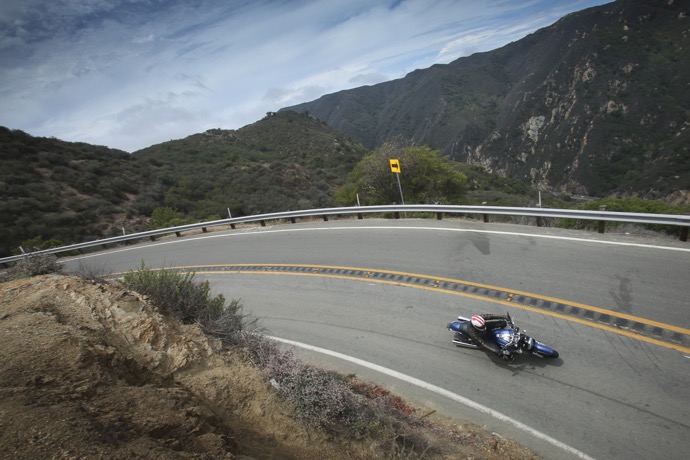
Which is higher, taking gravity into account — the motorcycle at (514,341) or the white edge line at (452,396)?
the motorcycle at (514,341)

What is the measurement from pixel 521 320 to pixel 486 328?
1.14 m

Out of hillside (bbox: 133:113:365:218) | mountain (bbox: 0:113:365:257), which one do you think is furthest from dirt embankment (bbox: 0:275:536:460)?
hillside (bbox: 133:113:365:218)

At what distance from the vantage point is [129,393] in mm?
3555

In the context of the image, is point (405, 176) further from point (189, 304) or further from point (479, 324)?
point (189, 304)

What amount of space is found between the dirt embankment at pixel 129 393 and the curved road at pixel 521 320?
3.16ft

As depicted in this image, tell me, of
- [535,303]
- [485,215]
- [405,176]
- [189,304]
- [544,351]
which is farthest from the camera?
[405,176]

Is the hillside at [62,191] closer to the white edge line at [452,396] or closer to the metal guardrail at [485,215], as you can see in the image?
the metal guardrail at [485,215]

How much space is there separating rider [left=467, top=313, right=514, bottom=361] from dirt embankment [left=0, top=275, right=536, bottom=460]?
1400mm

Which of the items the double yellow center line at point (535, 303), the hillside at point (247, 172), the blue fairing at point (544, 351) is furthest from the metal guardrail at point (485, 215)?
the hillside at point (247, 172)

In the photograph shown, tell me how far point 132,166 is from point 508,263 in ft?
139

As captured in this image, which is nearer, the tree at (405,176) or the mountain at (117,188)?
the tree at (405,176)

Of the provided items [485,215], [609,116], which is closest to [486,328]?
[485,215]

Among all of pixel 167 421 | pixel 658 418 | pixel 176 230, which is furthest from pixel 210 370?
pixel 176 230

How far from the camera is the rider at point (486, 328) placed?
597 cm
